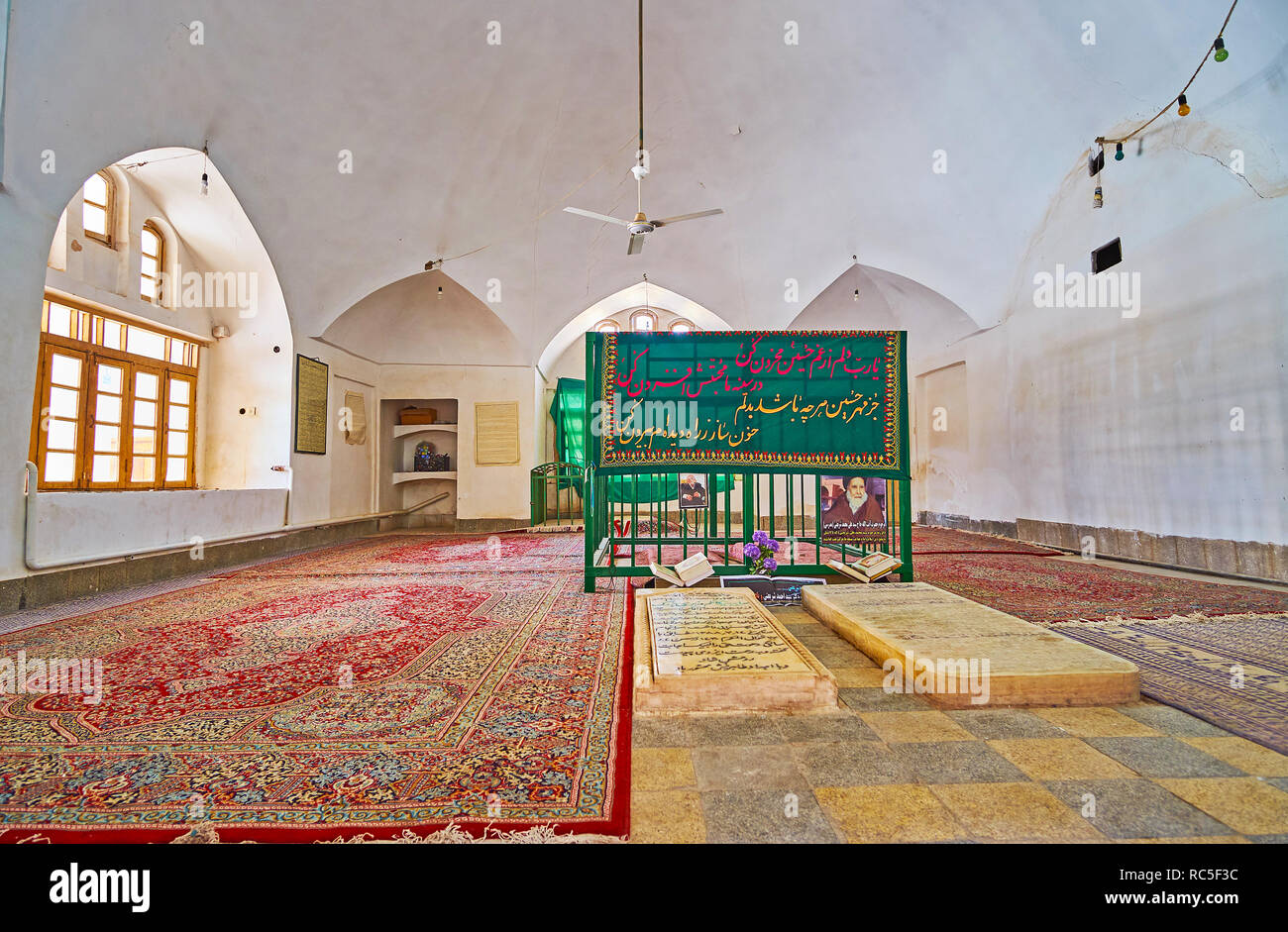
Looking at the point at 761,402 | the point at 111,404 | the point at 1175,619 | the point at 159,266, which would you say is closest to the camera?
the point at 1175,619

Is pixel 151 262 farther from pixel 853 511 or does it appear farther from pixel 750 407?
pixel 853 511

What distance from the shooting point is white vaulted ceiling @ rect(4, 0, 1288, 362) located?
187 inches

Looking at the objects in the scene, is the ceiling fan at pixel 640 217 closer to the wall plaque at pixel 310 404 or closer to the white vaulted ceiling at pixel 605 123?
the white vaulted ceiling at pixel 605 123

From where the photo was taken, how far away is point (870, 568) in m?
4.03

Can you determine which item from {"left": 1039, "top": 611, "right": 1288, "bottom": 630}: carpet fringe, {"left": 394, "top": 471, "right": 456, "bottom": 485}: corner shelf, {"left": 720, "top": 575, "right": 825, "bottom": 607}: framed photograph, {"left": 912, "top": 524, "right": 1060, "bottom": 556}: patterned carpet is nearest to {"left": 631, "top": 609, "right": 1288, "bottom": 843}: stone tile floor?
{"left": 1039, "top": 611, "right": 1288, "bottom": 630}: carpet fringe

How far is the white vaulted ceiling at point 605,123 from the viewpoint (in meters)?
4.75

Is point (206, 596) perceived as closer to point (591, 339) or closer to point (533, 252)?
point (591, 339)

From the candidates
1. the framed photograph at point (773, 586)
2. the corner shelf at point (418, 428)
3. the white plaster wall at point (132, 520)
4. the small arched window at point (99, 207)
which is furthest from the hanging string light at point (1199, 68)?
the small arched window at point (99, 207)

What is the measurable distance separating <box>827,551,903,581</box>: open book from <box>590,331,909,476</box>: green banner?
63cm

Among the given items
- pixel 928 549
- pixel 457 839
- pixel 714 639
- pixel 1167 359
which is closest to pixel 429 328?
pixel 928 549

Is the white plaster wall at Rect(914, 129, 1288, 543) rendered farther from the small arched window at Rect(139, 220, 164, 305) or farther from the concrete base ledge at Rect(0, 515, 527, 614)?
the small arched window at Rect(139, 220, 164, 305)

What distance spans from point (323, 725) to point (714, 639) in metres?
1.54

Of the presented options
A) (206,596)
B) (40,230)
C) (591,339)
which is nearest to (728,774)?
(591,339)

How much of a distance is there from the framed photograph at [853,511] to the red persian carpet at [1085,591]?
79 cm
